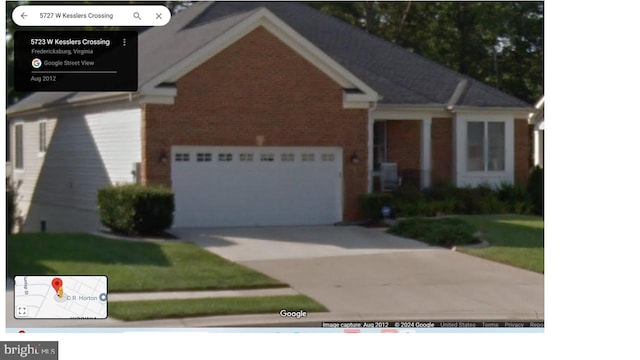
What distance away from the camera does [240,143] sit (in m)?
16.8

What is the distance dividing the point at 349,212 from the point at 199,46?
395 cm

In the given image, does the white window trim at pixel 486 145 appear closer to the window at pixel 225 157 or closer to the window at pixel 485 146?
the window at pixel 485 146

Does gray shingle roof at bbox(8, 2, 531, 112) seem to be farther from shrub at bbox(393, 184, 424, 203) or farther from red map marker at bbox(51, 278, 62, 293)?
red map marker at bbox(51, 278, 62, 293)

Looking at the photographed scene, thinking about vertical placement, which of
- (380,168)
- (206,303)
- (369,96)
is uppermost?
(369,96)

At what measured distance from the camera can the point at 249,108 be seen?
1708cm

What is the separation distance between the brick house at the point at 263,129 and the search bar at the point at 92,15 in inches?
272

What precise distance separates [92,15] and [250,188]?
8.33 metres

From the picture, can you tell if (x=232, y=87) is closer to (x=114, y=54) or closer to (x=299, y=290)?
(x=299, y=290)

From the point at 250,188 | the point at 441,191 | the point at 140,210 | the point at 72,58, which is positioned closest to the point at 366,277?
the point at 250,188

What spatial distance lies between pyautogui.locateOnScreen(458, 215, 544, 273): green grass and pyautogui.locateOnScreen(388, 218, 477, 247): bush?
284 mm

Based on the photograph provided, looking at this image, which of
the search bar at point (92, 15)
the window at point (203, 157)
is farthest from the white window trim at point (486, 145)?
A: the search bar at point (92, 15)

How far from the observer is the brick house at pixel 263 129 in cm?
1623

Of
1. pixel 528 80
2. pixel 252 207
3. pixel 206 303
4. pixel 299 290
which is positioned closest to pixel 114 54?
pixel 206 303

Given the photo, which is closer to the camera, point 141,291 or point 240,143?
point 141,291
